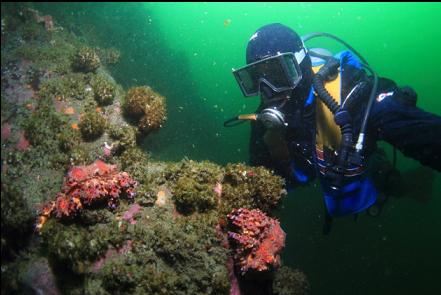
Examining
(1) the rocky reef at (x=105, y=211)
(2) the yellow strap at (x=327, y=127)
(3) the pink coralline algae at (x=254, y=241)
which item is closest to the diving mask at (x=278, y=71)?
(2) the yellow strap at (x=327, y=127)

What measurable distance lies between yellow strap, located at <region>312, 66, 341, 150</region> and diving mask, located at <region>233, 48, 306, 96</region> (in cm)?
64

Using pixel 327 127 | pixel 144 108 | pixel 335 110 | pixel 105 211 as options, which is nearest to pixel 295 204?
pixel 327 127

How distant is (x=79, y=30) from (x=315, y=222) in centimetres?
1398

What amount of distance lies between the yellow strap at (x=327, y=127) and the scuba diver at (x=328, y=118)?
17 mm

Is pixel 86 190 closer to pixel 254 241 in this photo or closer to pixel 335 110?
pixel 254 241

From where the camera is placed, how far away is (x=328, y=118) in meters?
5.44

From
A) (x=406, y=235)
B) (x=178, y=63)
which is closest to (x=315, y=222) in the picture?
(x=406, y=235)

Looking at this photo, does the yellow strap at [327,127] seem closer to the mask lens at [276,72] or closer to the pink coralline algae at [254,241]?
the mask lens at [276,72]

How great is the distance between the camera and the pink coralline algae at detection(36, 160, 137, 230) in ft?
13.9

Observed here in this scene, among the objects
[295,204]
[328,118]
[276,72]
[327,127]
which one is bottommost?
[295,204]

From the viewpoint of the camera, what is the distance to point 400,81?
55.0 meters

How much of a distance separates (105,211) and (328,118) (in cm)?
408

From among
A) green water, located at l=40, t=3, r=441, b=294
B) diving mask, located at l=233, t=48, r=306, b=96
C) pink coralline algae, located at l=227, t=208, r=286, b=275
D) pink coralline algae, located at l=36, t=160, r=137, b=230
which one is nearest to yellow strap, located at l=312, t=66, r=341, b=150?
diving mask, located at l=233, t=48, r=306, b=96

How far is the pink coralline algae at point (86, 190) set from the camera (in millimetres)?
4252
